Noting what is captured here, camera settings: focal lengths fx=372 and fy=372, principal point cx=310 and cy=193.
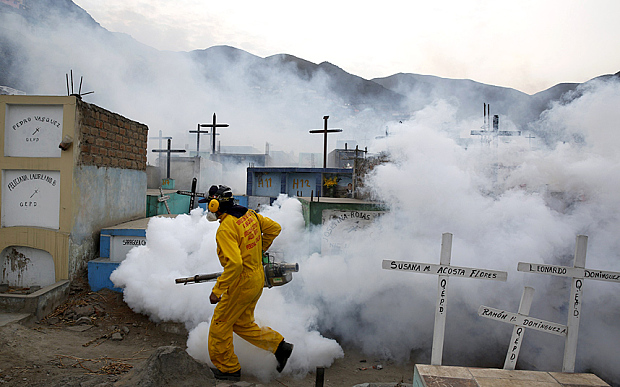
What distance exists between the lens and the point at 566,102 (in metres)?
5.64

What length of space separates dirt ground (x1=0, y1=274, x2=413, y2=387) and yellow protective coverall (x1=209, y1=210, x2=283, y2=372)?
1.36 ft

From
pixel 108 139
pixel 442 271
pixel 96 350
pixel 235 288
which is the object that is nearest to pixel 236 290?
pixel 235 288

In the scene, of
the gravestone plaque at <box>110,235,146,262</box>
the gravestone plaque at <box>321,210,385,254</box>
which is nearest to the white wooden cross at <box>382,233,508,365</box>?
the gravestone plaque at <box>321,210,385,254</box>

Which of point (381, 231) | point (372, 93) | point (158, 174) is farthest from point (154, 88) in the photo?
point (372, 93)

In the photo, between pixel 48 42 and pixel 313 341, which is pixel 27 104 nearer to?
pixel 313 341

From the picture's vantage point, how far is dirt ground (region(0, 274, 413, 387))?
13.6ft

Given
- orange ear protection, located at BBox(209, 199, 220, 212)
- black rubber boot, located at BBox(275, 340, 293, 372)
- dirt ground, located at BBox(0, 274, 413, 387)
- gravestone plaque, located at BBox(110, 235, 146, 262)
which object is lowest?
dirt ground, located at BBox(0, 274, 413, 387)

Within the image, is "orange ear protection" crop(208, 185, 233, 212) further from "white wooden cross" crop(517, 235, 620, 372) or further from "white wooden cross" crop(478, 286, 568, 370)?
"white wooden cross" crop(517, 235, 620, 372)

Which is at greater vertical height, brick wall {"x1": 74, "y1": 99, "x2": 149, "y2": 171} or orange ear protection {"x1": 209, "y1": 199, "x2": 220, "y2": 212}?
brick wall {"x1": 74, "y1": 99, "x2": 149, "y2": 171}

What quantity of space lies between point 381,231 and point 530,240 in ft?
6.67

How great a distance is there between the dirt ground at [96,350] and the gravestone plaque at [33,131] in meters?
2.46

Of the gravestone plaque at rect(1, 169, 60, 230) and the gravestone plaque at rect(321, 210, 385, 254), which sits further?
the gravestone plaque at rect(1, 169, 60, 230)

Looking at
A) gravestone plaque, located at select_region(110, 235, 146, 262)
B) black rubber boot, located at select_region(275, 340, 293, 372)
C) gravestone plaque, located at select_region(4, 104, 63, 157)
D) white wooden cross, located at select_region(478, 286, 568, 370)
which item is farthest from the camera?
gravestone plaque, located at select_region(110, 235, 146, 262)

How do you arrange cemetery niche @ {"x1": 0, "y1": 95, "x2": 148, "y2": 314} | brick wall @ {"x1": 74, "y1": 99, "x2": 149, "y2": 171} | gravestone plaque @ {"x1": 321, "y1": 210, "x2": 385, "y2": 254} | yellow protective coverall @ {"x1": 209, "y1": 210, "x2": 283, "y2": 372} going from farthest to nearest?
brick wall @ {"x1": 74, "y1": 99, "x2": 149, "y2": 171} → cemetery niche @ {"x1": 0, "y1": 95, "x2": 148, "y2": 314} → gravestone plaque @ {"x1": 321, "y1": 210, "x2": 385, "y2": 254} → yellow protective coverall @ {"x1": 209, "y1": 210, "x2": 283, "y2": 372}
